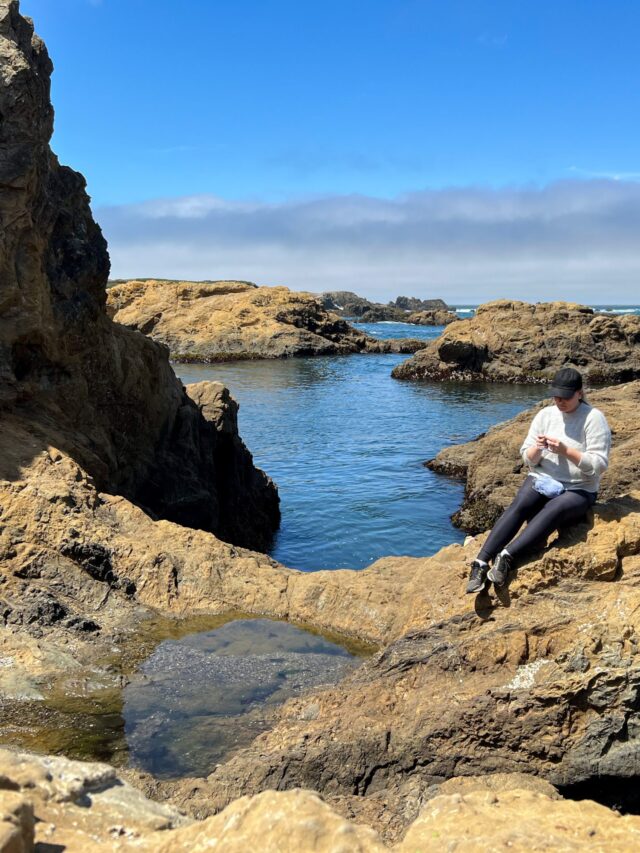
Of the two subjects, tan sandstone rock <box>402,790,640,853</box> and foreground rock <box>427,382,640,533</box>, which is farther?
foreground rock <box>427,382,640,533</box>

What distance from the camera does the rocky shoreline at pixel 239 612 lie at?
4168 millimetres

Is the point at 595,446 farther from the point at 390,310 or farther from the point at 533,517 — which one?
the point at 390,310

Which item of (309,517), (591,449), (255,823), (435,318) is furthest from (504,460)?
(435,318)

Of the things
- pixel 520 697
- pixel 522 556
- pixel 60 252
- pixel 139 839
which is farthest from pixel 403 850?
pixel 60 252

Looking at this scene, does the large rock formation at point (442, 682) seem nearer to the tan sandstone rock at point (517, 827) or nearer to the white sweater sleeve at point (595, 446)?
the white sweater sleeve at point (595, 446)

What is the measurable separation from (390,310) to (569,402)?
465ft

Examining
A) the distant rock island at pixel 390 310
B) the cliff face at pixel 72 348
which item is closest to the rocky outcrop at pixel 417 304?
the distant rock island at pixel 390 310

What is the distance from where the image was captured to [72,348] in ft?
42.0

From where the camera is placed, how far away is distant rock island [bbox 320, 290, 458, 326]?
128000 mm

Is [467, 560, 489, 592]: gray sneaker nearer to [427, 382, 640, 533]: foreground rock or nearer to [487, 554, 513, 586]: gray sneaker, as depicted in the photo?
[487, 554, 513, 586]: gray sneaker

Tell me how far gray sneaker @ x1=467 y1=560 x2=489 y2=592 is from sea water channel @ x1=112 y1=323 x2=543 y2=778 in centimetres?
213

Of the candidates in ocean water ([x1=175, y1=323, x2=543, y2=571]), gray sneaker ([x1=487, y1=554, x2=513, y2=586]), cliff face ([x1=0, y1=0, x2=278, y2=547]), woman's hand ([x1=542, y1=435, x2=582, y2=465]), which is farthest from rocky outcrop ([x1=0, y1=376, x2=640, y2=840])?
ocean water ([x1=175, y1=323, x2=543, y2=571])

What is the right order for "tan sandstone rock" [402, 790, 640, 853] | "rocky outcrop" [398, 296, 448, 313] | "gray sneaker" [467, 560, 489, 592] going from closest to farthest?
"tan sandstone rock" [402, 790, 640, 853]
"gray sneaker" [467, 560, 489, 592]
"rocky outcrop" [398, 296, 448, 313]

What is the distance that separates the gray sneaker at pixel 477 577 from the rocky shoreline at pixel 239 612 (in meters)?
0.22
